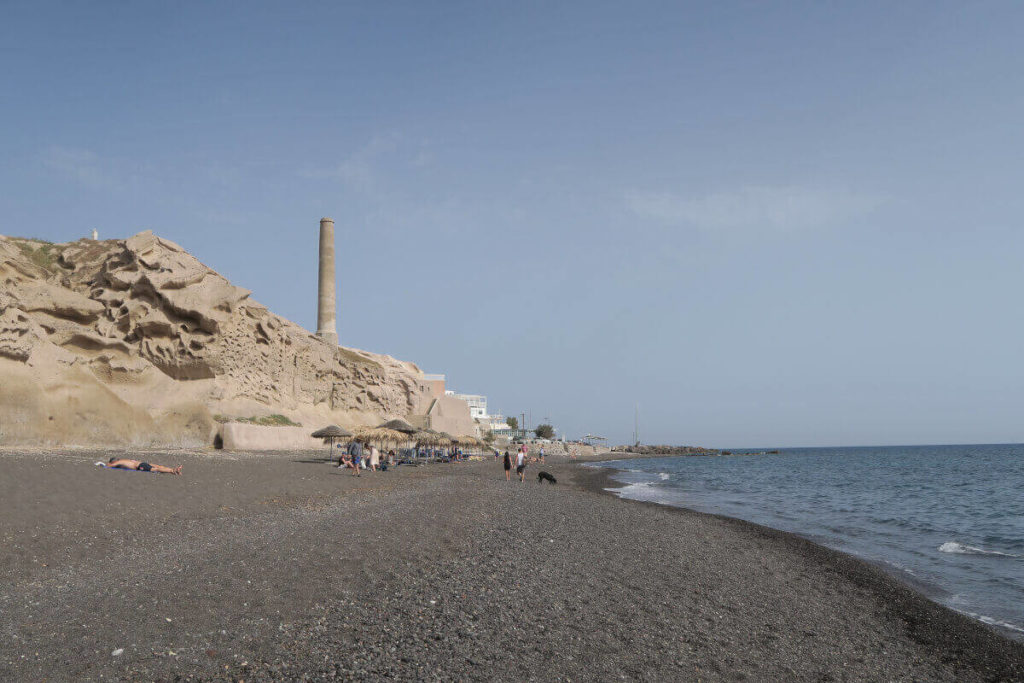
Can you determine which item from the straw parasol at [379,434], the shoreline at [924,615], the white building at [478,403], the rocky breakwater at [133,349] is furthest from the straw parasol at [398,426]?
the white building at [478,403]

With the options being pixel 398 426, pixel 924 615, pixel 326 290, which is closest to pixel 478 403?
pixel 326 290

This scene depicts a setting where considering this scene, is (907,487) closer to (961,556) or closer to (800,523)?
(800,523)

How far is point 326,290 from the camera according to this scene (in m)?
60.9

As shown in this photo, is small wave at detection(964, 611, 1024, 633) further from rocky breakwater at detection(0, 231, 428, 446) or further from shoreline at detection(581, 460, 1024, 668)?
rocky breakwater at detection(0, 231, 428, 446)

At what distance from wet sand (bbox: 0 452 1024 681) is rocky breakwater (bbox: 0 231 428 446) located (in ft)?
30.4

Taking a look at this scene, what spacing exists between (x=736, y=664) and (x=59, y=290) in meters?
31.9

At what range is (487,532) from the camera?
11.8 meters

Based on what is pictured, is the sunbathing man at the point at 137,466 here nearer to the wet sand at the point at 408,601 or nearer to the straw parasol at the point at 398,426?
the wet sand at the point at 408,601

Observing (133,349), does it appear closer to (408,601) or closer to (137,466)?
(137,466)

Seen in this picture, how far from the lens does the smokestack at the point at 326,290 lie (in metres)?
60.1

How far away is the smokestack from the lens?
60062 mm

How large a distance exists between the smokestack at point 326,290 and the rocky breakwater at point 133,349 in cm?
1864

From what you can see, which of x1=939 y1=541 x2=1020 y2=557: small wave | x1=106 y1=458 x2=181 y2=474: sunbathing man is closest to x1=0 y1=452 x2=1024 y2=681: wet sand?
x1=106 y1=458 x2=181 y2=474: sunbathing man

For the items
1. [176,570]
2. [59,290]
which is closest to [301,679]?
[176,570]
